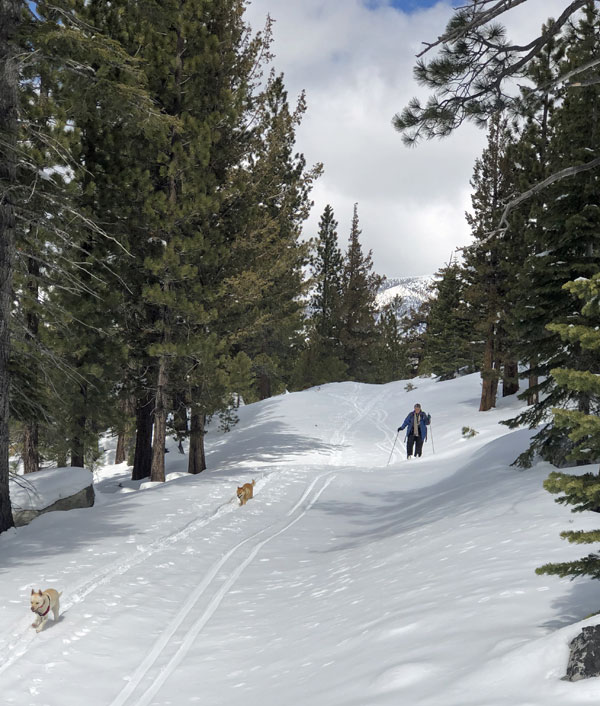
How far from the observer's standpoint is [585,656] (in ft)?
10.0

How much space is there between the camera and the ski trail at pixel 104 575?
4953 mm

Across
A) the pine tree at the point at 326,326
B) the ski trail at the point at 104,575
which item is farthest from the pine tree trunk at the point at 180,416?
the pine tree at the point at 326,326

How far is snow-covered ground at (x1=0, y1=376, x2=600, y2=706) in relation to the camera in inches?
154

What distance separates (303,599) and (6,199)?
7303mm

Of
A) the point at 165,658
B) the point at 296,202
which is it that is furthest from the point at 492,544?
the point at 296,202

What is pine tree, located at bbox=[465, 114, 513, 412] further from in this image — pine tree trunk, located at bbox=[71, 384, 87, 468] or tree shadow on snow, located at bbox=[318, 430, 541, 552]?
pine tree trunk, located at bbox=[71, 384, 87, 468]

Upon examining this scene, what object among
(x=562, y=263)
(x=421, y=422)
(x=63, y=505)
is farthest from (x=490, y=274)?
(x=63, y=505)

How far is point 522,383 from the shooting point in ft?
107

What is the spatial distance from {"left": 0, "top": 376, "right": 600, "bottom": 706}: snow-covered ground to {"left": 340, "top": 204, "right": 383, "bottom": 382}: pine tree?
3570 centimetres

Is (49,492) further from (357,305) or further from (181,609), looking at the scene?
(357,305)

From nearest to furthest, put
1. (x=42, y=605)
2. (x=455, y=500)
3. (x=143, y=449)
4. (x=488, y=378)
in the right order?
(x=42, y=605)
(x=455, y=500)
(x=143, y=449)
(x=488, y=378)

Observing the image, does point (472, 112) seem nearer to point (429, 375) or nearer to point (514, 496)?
point (514, 496)

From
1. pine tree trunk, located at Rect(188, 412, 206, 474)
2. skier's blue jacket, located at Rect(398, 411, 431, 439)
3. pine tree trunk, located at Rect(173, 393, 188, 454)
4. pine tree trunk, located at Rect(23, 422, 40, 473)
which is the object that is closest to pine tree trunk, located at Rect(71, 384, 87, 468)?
pine tree trunk, located at Rect(23, 422, 40, 473)

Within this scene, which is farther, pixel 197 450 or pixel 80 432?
pixel 197 450
